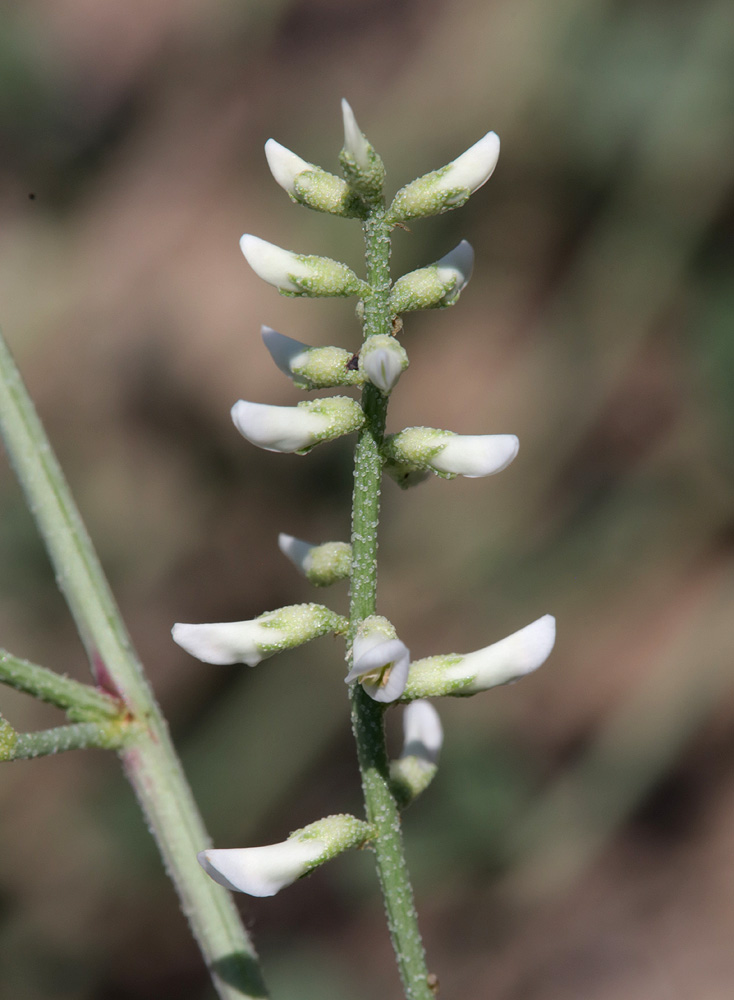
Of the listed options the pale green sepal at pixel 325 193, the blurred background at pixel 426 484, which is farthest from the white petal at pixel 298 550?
the blurred background at pixel 426 484

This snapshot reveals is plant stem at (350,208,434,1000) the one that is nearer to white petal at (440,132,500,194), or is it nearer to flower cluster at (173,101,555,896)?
flower cluster at (173,101,555,896)

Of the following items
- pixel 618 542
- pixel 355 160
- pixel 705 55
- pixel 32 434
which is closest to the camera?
pixel 355 160

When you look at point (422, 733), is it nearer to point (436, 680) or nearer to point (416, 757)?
point (416, 757)

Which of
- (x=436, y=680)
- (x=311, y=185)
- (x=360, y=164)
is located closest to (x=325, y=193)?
(x=311, y=185)

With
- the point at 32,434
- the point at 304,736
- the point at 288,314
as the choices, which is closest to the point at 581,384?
the point at 288,314

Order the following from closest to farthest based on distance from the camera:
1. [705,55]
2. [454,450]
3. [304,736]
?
[454,450]
[705,55]
[304,736]

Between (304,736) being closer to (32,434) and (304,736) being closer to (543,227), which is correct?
(543,227)

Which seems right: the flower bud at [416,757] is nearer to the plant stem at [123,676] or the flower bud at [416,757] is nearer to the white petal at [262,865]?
the white petal at [262,865]

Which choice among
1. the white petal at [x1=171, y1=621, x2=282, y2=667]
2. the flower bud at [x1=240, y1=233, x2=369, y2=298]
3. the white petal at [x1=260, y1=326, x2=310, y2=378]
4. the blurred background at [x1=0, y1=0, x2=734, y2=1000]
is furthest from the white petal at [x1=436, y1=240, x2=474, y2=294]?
the blurred background at [x1=0, y1=0, x2=734, y2=1000]
